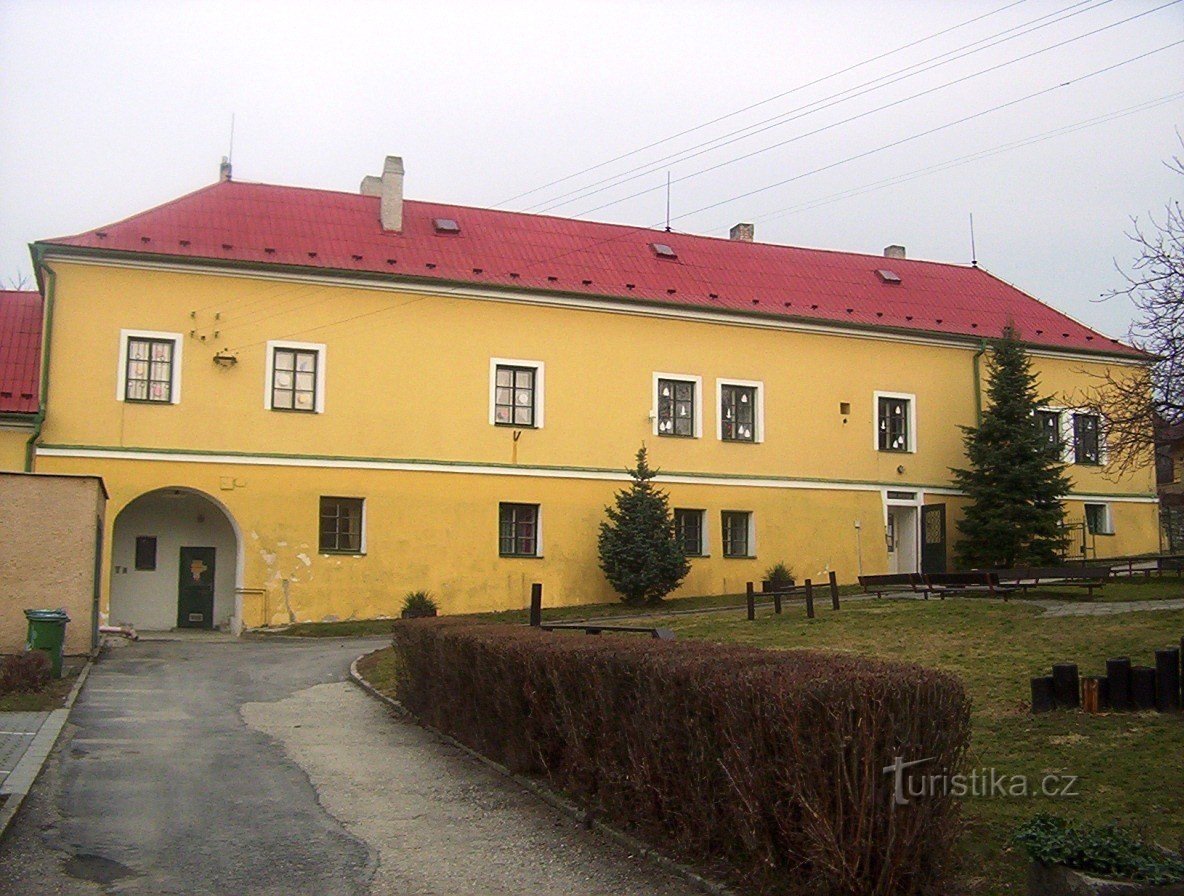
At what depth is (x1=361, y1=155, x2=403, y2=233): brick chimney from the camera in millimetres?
34719

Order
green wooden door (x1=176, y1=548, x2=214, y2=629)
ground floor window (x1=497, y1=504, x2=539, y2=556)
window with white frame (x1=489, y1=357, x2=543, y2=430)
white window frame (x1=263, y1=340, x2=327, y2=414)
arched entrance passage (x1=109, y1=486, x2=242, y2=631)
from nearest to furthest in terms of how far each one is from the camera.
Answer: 1. white window frame (x1=263, y1=340, x2=327, y2=414)
2. arched entrance passage (x1=109, y1=486, x2=242, y2=631)
3. green wooden door (x1=176, y1=548, x2=214, y2=629)
4. ground floor window (x1=497, y1=504, x2=539, y2=556)
5. window with white frame (x1=489, y1=357, x2=543, y2=430)

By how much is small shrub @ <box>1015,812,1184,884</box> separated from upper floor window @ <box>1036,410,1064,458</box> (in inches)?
1230

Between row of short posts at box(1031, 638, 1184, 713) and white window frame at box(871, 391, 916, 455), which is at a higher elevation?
white window frame at box(871, 391, 916, 455)

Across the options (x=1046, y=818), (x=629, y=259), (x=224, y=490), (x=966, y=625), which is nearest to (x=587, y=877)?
(x=1046, y=818)

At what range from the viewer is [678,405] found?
117 ft

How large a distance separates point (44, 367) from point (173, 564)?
5886 millimetres

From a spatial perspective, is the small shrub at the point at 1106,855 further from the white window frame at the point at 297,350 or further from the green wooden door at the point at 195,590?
the green wooden door at the point at 195,590

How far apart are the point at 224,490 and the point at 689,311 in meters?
13.6

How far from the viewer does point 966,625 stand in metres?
19.7

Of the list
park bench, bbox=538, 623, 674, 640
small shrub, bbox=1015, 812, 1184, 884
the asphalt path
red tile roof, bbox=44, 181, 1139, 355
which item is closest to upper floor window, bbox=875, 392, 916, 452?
red tile roof, bbox=44, 181, 1139, 355

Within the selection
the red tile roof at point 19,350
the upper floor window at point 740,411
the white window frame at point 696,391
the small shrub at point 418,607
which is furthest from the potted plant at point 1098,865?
the upper floor window at point 740,411

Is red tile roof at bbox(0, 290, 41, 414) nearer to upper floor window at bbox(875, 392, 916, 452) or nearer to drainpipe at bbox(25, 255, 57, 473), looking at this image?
drainpipe at bbox(25, 255, 57, 473)

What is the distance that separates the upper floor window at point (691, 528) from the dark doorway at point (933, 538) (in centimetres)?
729

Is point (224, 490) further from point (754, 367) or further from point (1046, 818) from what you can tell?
point (1046, 818)
